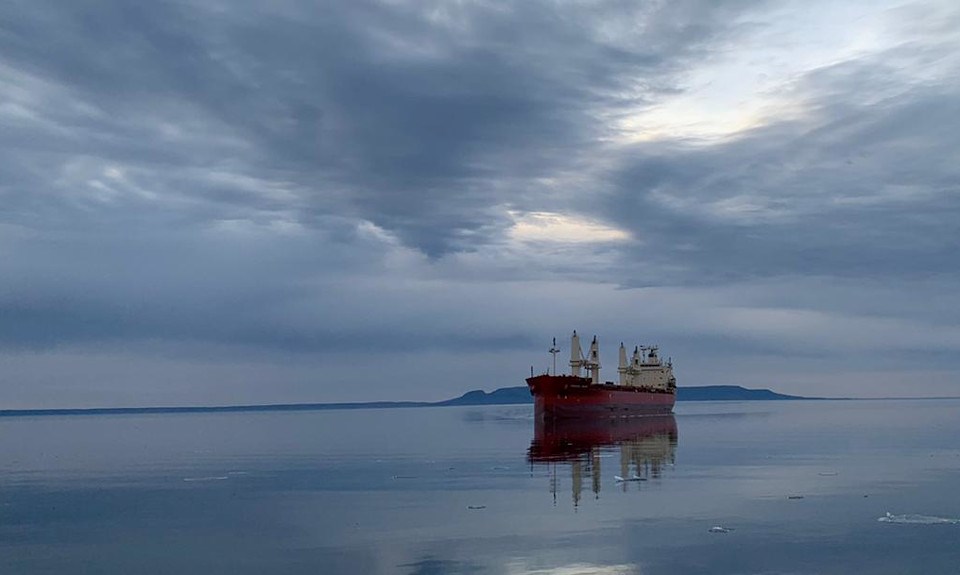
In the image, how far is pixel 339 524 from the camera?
100.0 ft

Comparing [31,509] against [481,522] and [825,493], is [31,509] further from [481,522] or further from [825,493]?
[825,493]

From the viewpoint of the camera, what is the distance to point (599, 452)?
201 feet

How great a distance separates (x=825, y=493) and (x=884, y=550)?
1288cm

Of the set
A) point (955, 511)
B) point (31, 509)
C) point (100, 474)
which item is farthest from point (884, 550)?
point (100, 474)

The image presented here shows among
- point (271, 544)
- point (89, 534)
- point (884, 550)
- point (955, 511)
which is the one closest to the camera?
point (884, 550)

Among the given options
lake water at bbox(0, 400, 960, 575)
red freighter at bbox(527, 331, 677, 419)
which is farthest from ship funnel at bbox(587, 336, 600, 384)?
lake water at bbox(0, 400, 960, 575)

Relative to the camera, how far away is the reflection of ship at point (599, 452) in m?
43.8

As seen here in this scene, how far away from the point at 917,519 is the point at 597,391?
91.6 meters

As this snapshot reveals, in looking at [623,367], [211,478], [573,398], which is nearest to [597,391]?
[573,398]

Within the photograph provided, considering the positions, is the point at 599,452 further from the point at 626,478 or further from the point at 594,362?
the point at 594,362

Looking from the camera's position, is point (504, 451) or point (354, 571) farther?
point (504, 451)

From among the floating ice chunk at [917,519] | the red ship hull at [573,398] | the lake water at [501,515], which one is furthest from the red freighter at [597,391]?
the floating ice chunk at [917,519]

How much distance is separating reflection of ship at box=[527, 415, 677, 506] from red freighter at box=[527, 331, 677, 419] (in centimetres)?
1409

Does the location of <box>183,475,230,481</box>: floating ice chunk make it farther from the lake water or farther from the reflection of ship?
the reflection of ship
